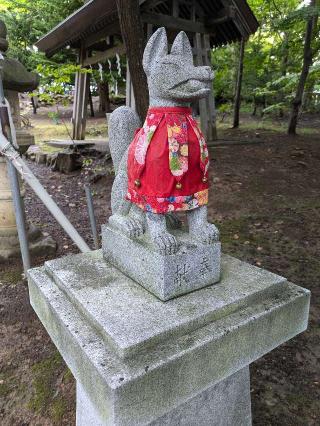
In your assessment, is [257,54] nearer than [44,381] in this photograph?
No

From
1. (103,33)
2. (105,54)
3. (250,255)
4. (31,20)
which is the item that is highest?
(31,20)

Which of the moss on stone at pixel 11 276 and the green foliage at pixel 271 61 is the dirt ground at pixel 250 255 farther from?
the green foliage at pixel 271 61

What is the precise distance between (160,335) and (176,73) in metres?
1.09

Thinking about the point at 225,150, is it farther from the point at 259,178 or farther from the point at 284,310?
the point at 284,310

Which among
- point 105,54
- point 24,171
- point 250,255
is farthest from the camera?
point 105,54

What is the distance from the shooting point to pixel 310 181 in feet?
22.2

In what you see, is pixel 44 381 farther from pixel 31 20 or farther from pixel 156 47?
pixel 31 20

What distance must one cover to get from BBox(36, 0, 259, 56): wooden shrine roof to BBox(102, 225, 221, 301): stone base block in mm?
6310

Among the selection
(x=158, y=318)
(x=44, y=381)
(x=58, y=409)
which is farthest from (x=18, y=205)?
(x=158, y=318)

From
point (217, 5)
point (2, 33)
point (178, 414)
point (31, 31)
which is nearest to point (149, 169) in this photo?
point (178, 414)

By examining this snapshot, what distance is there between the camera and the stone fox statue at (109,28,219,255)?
1.50 metres

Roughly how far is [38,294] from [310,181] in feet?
20.2

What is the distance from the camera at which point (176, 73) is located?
1484 mm

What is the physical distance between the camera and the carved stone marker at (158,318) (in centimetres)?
130
